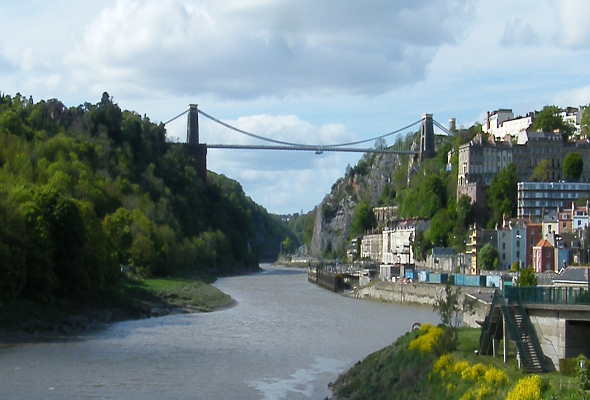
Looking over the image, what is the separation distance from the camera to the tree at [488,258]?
259 ft

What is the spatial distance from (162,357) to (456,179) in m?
79.5

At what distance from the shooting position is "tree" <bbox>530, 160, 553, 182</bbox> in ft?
326

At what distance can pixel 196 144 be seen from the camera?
14288cm

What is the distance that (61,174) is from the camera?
232 feet

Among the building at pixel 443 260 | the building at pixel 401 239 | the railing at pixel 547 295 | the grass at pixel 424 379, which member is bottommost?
the grass at pixel 424 379

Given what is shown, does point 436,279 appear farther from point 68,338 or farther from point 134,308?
point 68,338

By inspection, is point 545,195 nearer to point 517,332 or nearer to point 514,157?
point 514,157

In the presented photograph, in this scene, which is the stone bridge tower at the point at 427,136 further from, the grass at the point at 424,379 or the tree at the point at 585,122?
the grass at the point at 424,379

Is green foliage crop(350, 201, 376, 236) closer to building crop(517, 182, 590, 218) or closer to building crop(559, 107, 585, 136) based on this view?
building crop(559, 107, 585, 136)

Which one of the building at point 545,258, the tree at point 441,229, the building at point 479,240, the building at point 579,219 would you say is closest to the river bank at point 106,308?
the building at point 545,258

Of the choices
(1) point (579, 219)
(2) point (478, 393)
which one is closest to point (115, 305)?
(2) point (478, 393)

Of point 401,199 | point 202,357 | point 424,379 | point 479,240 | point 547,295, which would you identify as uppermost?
point 401,199

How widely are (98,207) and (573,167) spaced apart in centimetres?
4765

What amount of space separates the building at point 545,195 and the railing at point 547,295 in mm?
70292
